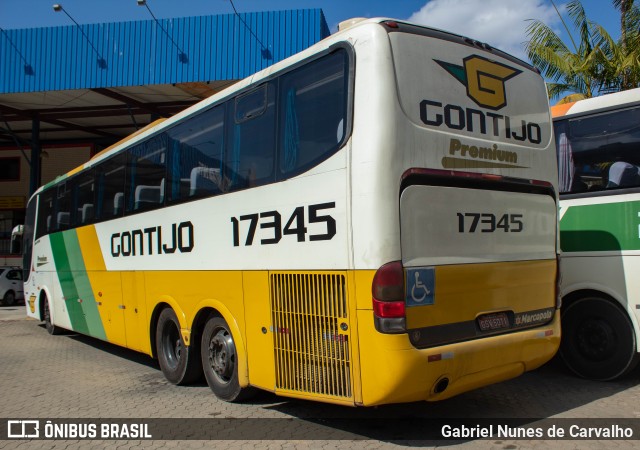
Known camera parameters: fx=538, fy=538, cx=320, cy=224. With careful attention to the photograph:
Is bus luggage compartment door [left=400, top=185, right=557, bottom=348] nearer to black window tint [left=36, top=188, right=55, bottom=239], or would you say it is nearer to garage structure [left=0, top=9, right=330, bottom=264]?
black window tint [left=36, top=188, right=55, bottom=239]

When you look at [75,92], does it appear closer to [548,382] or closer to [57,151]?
[57,151]

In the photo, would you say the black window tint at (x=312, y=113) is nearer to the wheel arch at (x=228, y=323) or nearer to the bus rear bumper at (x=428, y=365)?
the bus rear bumper at (x=428, y=365)

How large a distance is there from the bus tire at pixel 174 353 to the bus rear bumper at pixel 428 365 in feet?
9.65

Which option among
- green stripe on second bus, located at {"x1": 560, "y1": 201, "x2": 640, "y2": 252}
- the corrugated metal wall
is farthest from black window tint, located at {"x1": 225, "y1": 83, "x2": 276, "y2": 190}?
the corrugated metal wall

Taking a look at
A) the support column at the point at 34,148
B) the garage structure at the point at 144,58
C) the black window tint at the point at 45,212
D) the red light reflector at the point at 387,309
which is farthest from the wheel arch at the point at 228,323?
the support column at the point at 34,148

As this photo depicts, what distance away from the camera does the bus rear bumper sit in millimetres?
3969

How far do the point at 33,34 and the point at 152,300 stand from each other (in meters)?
15.2

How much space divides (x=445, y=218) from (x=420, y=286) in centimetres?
62

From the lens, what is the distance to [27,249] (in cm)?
1304

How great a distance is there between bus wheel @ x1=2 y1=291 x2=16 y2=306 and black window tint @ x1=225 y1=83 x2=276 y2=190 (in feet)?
60.0

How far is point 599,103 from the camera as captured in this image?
6551mm

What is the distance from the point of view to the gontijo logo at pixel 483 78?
4.73 metres

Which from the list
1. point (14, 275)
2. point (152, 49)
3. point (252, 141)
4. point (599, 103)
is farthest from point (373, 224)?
point (14, 275)

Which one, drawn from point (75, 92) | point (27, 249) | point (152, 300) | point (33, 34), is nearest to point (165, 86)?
point (75, 92)
